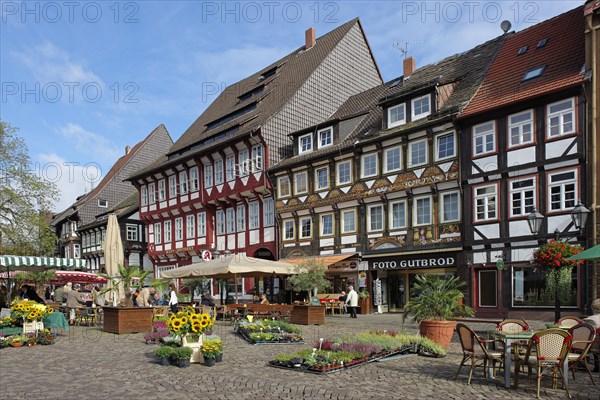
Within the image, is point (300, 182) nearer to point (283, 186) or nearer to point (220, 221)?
point (283, 186)

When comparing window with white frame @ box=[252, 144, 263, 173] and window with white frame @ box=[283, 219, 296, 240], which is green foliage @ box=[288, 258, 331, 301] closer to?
window with white frame @ box=[283, 219, 296, 240]

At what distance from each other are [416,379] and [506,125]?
15460mm

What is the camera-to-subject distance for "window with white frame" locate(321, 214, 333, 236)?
30.7m

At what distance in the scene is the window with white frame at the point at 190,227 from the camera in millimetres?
41312

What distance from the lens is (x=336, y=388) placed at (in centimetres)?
900

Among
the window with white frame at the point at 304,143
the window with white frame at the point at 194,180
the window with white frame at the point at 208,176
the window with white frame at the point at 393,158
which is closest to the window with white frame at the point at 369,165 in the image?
the window with white frame at the point at 393,158

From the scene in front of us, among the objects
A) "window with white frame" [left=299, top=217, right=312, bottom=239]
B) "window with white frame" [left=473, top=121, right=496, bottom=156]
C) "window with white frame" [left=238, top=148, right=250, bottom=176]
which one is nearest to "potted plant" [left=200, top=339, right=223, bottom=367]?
"window with white frame" [left=473, top=121, right=496, bottom=156]

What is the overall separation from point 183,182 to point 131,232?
40.6ft

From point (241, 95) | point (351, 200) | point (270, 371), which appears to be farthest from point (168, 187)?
point (270, 371)

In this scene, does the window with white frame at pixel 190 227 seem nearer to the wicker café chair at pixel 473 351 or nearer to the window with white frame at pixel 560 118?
the window with white frame at pixel 560 118

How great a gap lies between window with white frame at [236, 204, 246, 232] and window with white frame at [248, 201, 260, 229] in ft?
1.87

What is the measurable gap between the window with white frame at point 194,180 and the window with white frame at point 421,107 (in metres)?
17.9

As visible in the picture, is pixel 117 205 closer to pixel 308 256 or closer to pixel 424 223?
pixel 308 256

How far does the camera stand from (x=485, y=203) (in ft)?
77.2
